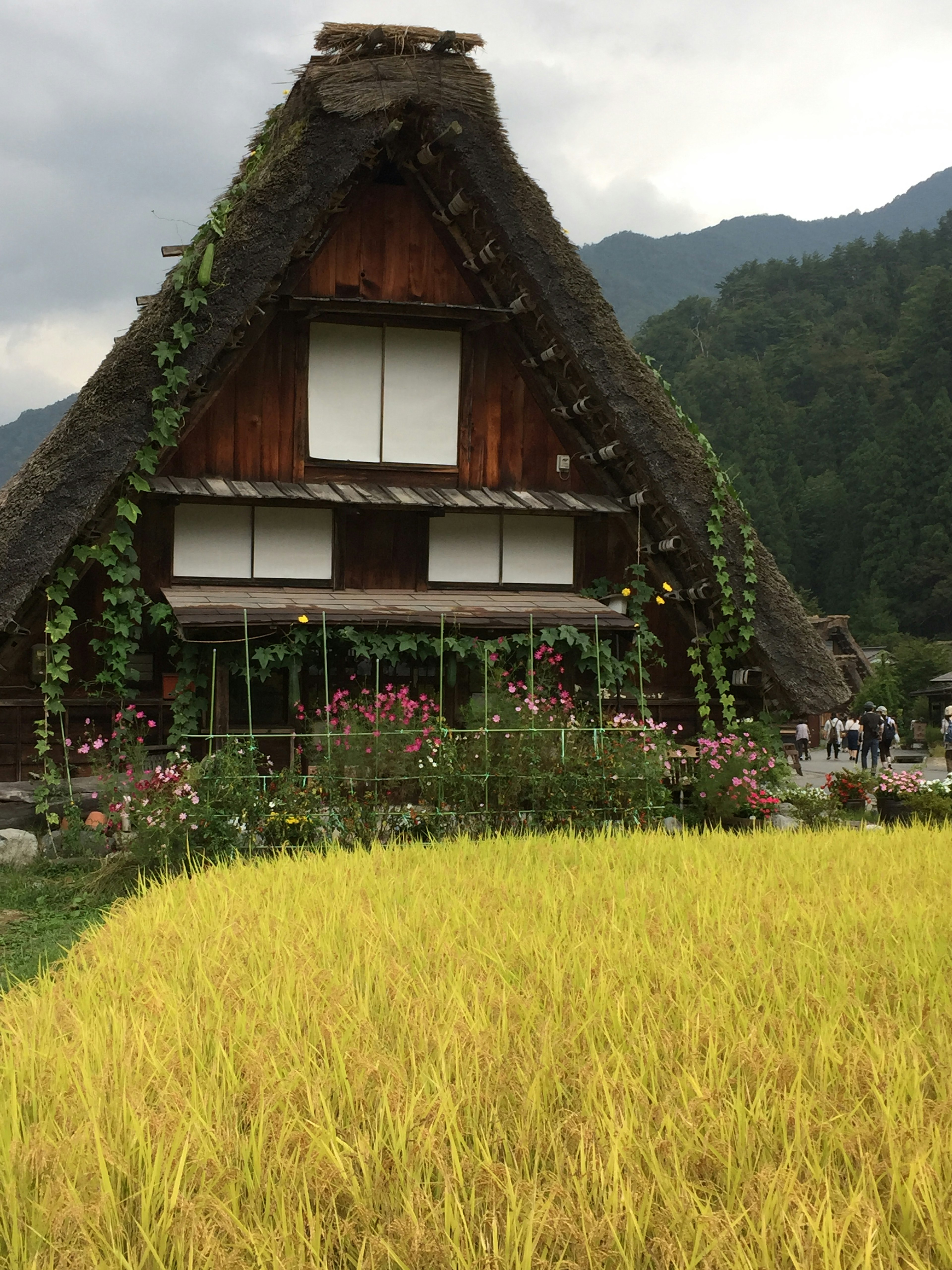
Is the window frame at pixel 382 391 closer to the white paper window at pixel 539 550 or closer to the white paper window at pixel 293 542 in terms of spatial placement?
the white paper window at pixel 293 542

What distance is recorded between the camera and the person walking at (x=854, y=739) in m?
28.9

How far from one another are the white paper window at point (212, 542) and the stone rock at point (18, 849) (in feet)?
8.04

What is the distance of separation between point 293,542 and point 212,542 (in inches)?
27.8

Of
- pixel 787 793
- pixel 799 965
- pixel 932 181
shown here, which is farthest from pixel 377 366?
pixel 932 181

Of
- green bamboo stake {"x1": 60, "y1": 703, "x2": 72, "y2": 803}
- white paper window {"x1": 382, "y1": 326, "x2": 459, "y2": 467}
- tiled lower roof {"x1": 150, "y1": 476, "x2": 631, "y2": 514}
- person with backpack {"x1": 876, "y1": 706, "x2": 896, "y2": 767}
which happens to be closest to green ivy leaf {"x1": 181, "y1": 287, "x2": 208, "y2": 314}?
tiled lower roof {"x1": 150, "y1": 476, "x2": 631, "y2": 514}

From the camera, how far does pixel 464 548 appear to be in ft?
35.7

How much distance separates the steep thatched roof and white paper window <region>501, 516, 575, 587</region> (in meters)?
0.65


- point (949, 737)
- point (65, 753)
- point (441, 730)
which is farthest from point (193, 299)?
point (949, 737)

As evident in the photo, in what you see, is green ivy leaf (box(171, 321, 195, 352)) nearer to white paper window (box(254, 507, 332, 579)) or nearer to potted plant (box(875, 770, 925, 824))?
white paper window (box(254, 507, 332, 579))

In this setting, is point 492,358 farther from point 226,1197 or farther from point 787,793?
point 226,1197

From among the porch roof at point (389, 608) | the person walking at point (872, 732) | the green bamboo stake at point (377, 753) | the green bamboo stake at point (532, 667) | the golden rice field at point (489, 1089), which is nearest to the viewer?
the golden rice field at point (489, 1089)

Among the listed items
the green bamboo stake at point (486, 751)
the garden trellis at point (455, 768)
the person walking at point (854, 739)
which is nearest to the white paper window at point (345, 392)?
the garden trellis at point (455, 768)

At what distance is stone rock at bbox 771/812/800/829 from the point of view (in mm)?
9828

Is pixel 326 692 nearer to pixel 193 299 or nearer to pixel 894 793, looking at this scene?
pixel 193 299
